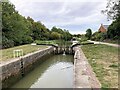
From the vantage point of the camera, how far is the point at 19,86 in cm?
1180

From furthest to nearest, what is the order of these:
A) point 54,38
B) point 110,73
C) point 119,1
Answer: point 54,38, point 119,1, point 110,73

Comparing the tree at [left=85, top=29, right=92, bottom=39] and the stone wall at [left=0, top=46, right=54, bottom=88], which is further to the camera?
the tree at [left=85, top=29, right=92, bottom=39]

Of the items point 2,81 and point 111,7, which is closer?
point 2,81

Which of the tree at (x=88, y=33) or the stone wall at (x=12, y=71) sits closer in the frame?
the stone wall at (x=12, y=71)

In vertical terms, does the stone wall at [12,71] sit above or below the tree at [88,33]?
below

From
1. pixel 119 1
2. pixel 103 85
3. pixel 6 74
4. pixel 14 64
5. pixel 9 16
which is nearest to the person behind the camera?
pixel 103 85

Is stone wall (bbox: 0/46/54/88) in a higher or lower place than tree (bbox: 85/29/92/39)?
lower

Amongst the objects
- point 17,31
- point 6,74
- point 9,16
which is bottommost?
point 6,74

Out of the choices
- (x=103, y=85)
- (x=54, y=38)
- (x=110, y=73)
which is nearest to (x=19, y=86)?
(x=110, y=73)

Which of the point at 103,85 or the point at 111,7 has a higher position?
the point at 111,7

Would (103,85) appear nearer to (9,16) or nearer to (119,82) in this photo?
(119,82)

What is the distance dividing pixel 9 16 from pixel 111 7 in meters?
15.1

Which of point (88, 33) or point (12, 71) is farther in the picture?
point (88, 33)

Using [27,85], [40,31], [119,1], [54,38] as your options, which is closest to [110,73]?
[27,85]
